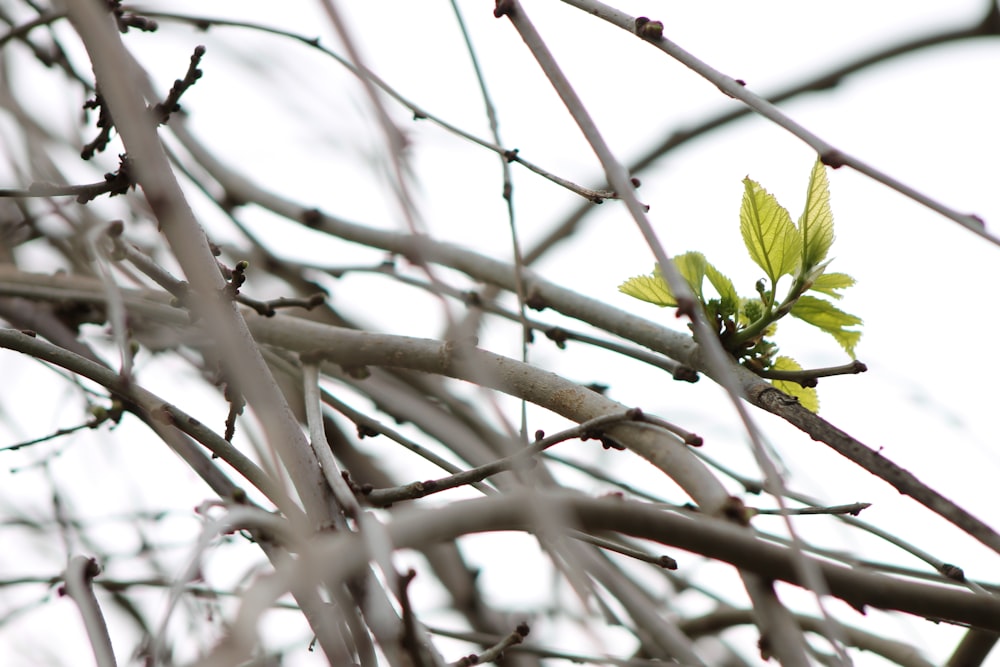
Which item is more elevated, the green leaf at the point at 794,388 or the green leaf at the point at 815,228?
the green leaf at the point at 815,228

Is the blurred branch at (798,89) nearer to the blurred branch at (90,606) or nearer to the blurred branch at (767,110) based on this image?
the blurred branch at (767,110)

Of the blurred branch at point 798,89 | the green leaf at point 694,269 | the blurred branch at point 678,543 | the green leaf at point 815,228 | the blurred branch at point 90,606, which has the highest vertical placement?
the blurred branch at point 798,89

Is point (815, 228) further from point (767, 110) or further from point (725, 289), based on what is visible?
point (767, 110)

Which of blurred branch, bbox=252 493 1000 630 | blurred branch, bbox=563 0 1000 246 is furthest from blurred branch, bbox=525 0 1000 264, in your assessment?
blurred branch, bbox=252 493 1000 630

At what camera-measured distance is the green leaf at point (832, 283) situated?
885mm

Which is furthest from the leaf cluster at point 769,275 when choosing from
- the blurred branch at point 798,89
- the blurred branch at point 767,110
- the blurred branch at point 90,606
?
the blurred branch at point 798,89

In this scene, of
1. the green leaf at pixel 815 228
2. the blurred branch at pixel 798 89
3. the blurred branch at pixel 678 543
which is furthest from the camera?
the blurred branch at pixel 798 89

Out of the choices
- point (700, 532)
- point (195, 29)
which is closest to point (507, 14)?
point (700, 532)

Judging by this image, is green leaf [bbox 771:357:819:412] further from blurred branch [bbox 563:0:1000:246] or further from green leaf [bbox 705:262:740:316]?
blurred branch [bbox 563:0:1000:246]

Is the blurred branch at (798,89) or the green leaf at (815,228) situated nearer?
the green leaf at (815,228)

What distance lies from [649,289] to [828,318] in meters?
0.17

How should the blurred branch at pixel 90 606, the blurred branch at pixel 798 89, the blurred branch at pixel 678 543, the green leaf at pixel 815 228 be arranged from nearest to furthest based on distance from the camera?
1. the blurred branch at pixel 678 543
2. the blurred branch at pixel 90 606
3. the green leaf at pixel 815 228
4. the blurred branch at pixel 798 89

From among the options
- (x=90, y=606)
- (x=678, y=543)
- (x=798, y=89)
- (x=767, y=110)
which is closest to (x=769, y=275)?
(x=767, y=110)

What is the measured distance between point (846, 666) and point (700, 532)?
10 centimetres
